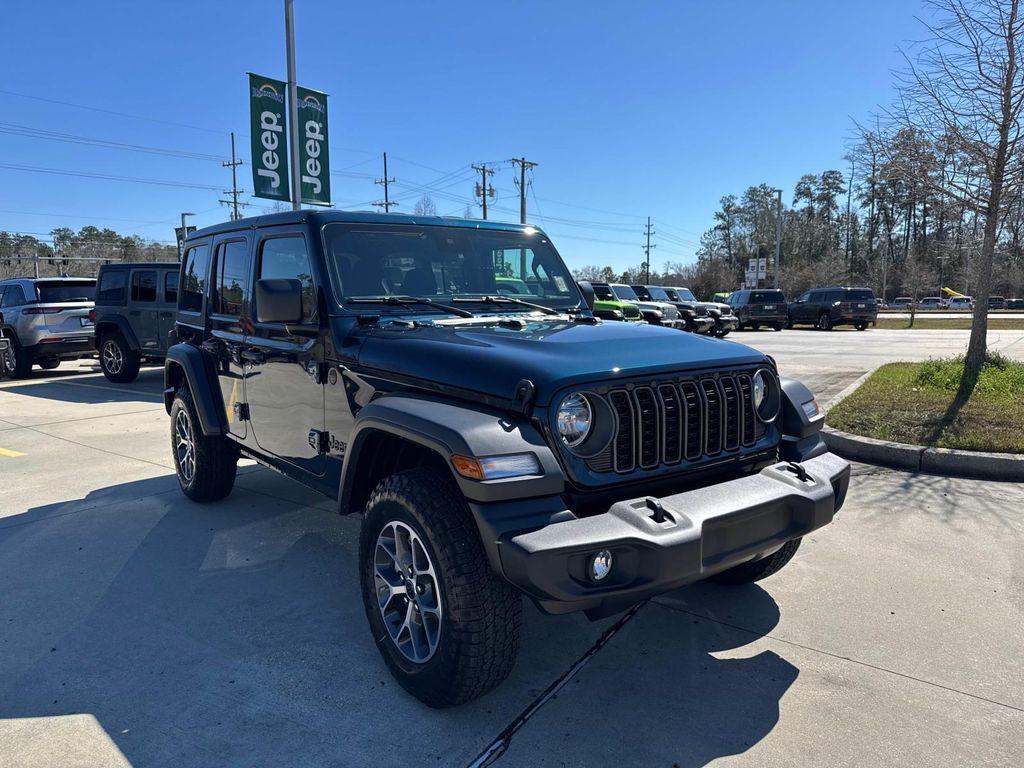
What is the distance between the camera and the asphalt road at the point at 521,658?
2529mm

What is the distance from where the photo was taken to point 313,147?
14.8 meters

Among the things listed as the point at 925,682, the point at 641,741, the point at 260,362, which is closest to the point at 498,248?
the point at 260,362

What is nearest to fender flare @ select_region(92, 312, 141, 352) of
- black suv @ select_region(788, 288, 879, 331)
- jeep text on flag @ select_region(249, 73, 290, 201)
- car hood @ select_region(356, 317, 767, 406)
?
jeep text on flag @ select_region(249, 73, 290, 201)

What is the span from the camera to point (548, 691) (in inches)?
112

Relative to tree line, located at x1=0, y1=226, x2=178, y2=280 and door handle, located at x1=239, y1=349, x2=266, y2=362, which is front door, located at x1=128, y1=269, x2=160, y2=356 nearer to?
door handle, located at x1=239, y1=349, x2=266, y2=362

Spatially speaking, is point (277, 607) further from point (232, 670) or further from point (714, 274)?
point (714, 274)

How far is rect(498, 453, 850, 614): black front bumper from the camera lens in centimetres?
225

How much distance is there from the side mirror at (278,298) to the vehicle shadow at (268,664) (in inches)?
59.6

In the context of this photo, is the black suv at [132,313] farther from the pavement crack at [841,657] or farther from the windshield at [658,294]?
the windshield at [658,294]

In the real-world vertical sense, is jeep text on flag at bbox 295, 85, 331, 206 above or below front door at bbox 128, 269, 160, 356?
above

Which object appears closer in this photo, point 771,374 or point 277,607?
point 771,374

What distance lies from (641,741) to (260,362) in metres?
2.96

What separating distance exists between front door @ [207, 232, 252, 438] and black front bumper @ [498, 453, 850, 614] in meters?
2.89

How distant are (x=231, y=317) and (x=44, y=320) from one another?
433 inches
